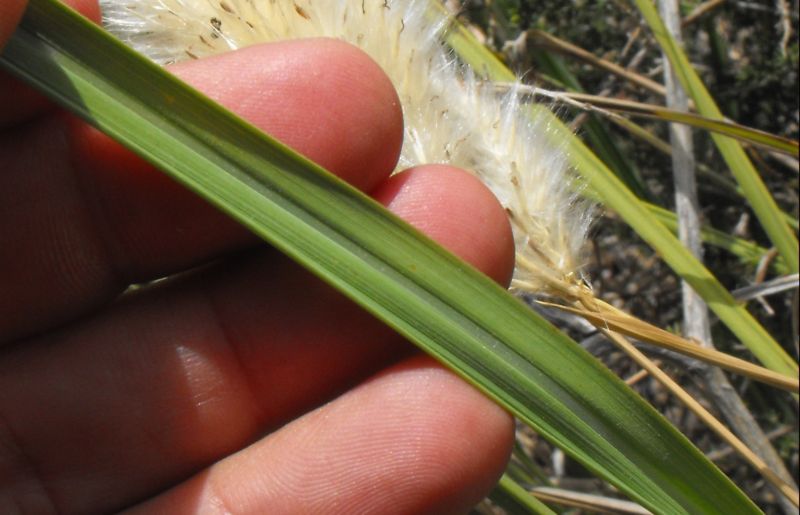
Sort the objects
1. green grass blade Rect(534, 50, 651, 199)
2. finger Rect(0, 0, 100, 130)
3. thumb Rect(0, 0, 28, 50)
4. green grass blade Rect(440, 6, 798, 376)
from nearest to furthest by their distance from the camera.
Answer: thumb Rect(0, 0, 28, 50)
finger Rect(0, 0, 100, 130)
green grass blade Rect(440, 6, 798, 376)
green grass blade Rect(534, 50, 651, 199)

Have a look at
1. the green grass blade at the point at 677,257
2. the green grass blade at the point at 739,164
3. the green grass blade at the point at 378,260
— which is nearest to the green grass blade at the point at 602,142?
the green grass blade at the point at 739,164

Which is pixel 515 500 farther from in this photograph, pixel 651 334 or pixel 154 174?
pixel 154 174

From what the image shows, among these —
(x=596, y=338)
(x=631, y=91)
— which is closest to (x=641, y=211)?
(x=596, y=338)

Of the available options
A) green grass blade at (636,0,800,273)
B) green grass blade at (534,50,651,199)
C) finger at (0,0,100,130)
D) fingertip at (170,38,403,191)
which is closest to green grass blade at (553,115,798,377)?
green grass blade at (636,0,800,273)

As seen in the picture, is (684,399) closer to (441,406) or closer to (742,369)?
(742,369)

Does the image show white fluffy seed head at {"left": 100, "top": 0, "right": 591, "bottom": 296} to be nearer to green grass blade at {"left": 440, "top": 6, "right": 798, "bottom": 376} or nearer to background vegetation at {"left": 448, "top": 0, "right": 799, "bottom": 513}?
green grass blade at {"left": 440, "top": 6, "right": 798, "bottom": 376}

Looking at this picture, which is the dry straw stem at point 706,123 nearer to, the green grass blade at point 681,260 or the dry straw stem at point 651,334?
the green grass blade at point 681,260
